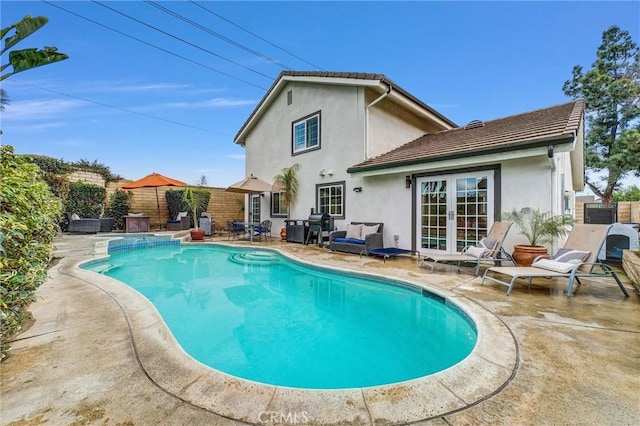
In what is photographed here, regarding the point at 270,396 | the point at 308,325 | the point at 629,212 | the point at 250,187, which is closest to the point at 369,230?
the point at 308,325

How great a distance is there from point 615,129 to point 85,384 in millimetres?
29153

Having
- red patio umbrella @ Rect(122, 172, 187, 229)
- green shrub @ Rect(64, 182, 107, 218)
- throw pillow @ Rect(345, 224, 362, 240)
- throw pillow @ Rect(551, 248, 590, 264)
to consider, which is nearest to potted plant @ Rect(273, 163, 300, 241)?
throw pillow @ Rect(345, 224, 362, 240)

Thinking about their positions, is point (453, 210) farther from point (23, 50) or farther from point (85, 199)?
point (85, 199)

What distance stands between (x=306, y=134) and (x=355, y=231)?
18.1ft

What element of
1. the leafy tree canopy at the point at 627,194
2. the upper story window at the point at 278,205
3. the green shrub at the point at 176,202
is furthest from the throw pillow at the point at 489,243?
the leafy tree canopy at the point at 627,194

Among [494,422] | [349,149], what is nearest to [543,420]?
[494,422]

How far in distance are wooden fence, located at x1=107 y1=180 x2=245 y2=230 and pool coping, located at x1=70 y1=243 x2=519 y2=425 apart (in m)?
14.8

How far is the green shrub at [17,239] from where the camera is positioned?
2.30 metres

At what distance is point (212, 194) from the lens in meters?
17.6

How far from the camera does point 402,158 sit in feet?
27.9

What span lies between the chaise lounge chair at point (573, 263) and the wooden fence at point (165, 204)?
47.9 feet

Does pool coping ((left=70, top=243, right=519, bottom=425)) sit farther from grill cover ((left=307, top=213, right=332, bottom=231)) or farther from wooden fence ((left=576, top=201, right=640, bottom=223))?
wooden fence ((left=576, top=201, right=640, bottom=223))

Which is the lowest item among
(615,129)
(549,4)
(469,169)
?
(469,169)

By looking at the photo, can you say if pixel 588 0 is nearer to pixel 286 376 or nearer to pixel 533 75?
pixel 533 75
